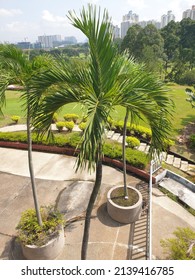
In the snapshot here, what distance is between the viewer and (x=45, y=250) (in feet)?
16.5

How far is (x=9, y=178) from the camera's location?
330 inches

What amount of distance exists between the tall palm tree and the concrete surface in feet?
10.5

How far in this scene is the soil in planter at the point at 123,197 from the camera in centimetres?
624

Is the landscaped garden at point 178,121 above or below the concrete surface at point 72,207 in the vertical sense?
→ above

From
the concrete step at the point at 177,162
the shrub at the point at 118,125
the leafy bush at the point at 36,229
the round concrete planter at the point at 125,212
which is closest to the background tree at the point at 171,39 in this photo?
the shrub at the point at 118,125

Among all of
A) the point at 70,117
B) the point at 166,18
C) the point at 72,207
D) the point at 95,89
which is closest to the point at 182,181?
the point at 72,207

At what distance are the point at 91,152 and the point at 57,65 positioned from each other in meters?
1.43

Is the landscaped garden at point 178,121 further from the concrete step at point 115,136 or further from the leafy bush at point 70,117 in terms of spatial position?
the concrete step at point 115,136

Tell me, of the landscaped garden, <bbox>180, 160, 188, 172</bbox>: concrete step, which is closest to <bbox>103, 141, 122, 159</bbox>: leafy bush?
the landscaped garden

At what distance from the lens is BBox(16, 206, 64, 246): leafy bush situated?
5.07 meters

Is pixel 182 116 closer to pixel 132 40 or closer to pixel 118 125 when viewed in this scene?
pixel 118 125

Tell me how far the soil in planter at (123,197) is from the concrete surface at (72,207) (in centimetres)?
56

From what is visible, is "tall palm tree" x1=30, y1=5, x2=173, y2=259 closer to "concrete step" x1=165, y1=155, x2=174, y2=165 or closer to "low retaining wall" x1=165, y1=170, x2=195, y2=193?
"low retaining wall" x1=165, y1=170, x2=195, y2=193
